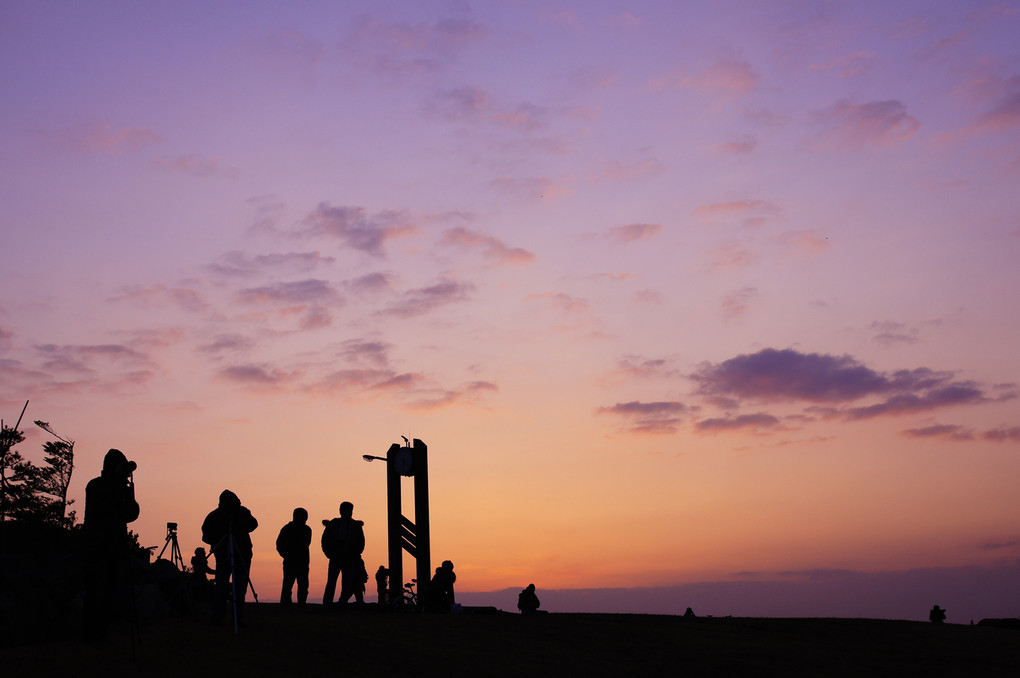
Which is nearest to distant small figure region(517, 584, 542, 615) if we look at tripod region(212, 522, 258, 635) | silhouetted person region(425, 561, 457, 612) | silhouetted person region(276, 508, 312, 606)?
silhouetted person region(425, 561, 457, 612)

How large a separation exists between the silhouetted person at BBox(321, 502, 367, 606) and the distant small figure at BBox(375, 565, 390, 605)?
171 cm

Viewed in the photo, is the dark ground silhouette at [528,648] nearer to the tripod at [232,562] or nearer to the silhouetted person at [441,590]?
the tripod at [232,562]

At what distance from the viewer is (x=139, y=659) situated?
40.5 feet

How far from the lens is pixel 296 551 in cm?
2042

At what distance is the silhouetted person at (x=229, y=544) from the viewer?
1543 centimetres

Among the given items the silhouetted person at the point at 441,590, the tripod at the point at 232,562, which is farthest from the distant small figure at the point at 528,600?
the tripod at the point at 232,562

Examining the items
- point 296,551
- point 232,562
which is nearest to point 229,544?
point 232,562

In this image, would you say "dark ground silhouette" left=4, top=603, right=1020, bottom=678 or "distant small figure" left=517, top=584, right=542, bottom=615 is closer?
"dark ground silhouette" left=4, top=603, right=1020, bottom=678

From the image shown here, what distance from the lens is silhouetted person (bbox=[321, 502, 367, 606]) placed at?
20578 millimetres

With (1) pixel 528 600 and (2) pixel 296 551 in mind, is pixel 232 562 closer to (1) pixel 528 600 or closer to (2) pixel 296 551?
(2) pixel 296 551

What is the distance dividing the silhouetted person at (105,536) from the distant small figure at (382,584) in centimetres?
939

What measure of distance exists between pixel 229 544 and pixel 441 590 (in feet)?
26.9

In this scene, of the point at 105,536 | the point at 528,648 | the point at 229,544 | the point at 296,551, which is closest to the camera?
the point at 105,536

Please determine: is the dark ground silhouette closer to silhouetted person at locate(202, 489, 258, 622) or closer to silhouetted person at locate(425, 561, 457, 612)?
silhouetted person at locate(202, 489, 258, 622)
